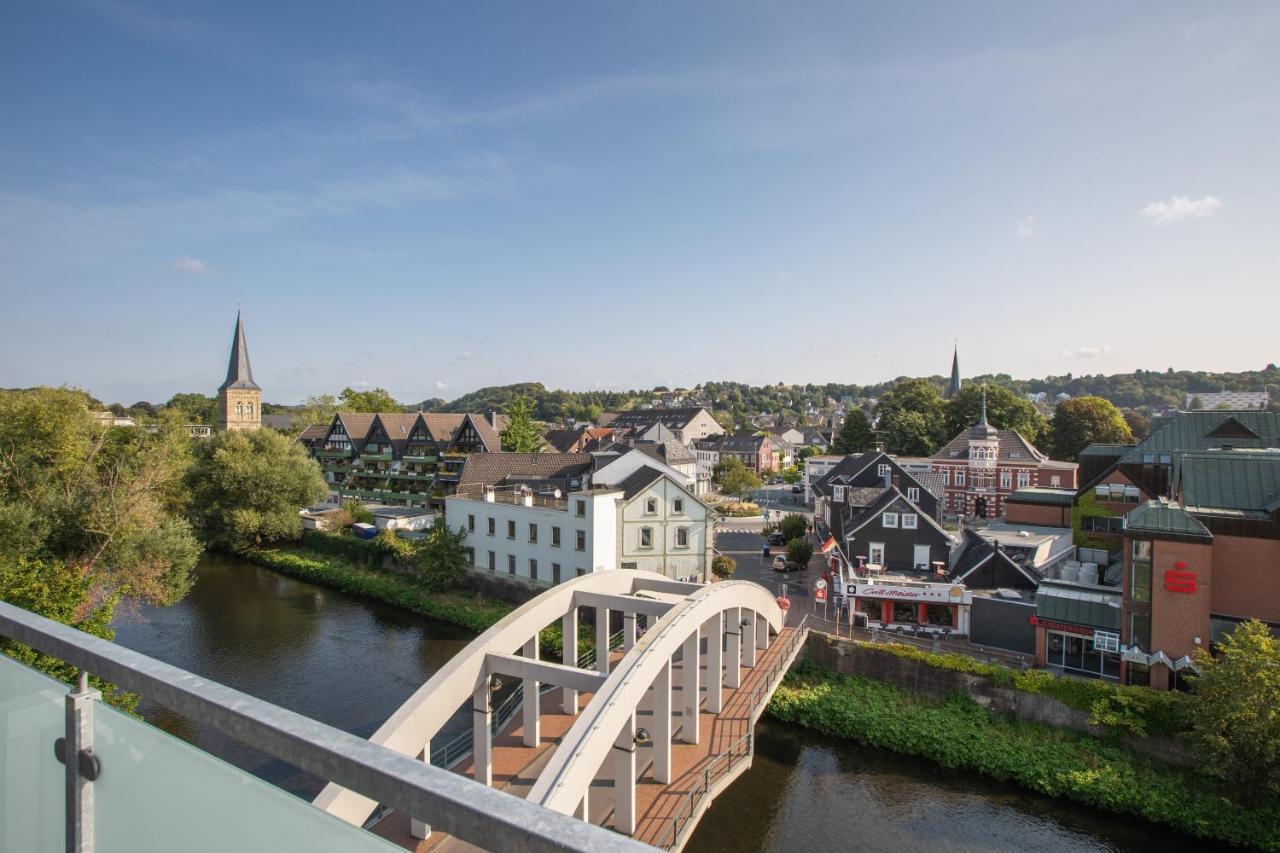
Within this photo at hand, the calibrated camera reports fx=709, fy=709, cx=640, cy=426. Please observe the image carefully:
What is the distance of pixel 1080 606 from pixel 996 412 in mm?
42745

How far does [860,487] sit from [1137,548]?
15.7 metres

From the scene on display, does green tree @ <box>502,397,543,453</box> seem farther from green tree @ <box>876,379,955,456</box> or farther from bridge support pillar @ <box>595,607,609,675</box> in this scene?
bridge support pillar @ <box>595,607,609,675</box>

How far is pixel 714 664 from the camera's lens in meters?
18.1

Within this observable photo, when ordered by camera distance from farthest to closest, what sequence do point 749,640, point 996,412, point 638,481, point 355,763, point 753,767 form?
point 996,412 → point 638,481 → point 749,640 → point 753,767 → point 355,763

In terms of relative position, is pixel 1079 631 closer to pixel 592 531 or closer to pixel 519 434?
pixel 592 531

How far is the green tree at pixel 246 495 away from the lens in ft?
128

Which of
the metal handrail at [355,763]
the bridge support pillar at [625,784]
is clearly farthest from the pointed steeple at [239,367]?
the metal handrail at [355,763]

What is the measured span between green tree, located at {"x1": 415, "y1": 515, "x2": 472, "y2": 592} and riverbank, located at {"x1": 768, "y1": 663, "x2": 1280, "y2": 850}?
1570cm

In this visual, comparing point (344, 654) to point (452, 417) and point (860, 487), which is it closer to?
point (860, 487)

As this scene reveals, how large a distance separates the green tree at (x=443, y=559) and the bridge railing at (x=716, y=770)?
15940mm

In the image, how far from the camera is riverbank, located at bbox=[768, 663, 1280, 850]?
1608 cm

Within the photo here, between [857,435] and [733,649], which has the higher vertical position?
[857,435]

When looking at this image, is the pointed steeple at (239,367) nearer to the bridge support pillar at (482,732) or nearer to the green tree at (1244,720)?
the bridge support pillar at (482,732)

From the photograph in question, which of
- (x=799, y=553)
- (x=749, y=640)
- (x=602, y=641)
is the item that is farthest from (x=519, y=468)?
(x=749, y=640)
